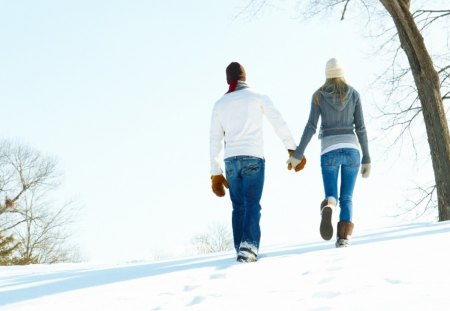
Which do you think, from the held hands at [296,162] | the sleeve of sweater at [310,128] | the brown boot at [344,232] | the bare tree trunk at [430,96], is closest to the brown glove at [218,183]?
the held hands at [296,162]

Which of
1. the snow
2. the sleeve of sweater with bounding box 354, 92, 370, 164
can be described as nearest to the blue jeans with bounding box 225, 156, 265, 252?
the snow

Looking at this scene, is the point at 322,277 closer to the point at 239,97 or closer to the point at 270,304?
the point at 270,304

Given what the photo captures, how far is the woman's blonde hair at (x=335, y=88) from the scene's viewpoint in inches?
212

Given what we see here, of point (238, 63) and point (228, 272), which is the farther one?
point (238, 63)

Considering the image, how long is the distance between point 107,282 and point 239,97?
2.07 meters

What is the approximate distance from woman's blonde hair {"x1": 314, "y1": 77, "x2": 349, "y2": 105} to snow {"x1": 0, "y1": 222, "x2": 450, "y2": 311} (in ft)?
4.89

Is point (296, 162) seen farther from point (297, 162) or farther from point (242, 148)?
point (242, 148)

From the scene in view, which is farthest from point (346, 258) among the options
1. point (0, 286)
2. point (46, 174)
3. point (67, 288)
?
point (46, 174)

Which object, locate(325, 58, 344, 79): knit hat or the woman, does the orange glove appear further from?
locate(325, 58, 344, 79): knit hat

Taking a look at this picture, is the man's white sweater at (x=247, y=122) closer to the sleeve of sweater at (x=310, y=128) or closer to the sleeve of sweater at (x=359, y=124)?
the sleeve of sweater at (x=310, y=128)

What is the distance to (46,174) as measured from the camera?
33.1 metres

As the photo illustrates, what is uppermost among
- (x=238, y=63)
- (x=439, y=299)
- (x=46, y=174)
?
(x=46, y=174)

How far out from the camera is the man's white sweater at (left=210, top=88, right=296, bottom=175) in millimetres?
5094

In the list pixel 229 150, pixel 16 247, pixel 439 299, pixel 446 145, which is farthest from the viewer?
pixel 16 247
